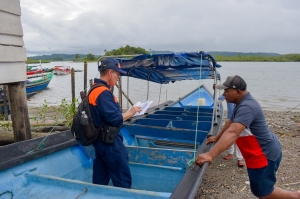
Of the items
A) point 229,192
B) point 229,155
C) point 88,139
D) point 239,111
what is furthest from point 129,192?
point 229,155

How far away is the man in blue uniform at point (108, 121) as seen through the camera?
10.00 ft

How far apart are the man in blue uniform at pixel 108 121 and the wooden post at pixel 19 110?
2.52 meters

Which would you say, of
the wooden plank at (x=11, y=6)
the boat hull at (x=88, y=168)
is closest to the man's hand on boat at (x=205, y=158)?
the boat hull at (x=88, y=168)

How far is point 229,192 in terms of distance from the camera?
4891 mm

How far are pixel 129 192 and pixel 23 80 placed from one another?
3438 millimetres

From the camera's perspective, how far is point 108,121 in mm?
3074

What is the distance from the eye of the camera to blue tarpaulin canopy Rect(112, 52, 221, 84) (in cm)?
526

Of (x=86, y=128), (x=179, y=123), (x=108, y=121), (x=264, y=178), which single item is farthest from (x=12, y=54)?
(x=264, y=178)

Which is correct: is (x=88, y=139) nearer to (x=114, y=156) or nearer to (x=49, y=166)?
(x=114, y=156)

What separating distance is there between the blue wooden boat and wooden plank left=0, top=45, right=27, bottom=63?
170cm

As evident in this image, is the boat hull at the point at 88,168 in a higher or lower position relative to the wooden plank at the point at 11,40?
lower

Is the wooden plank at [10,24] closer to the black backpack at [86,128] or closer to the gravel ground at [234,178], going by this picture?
the black backpack at [86,128]

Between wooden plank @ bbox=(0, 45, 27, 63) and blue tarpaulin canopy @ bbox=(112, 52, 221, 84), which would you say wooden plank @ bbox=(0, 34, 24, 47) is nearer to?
wooden plank @ bbox=(0, 45, 27, 63)

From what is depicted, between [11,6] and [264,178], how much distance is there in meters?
4.89
